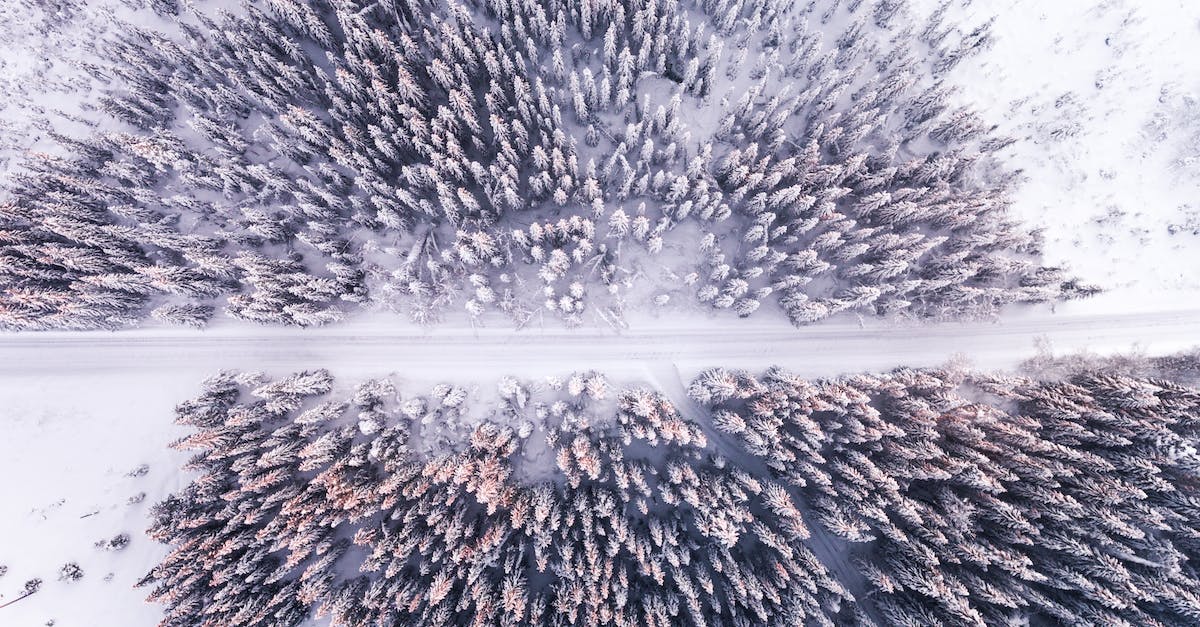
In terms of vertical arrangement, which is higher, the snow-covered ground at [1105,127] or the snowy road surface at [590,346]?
the snow-covered ground at [1105,127]

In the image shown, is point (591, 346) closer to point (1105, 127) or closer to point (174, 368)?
point (174, 368)

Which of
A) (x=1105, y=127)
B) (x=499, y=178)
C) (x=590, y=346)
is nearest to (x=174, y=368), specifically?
(x=499, y=178)

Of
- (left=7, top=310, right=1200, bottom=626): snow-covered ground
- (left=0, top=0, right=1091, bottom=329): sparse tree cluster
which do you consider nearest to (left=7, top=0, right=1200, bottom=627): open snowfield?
(left=7, top=310, right=1200, bottom=626): snow-covered ground

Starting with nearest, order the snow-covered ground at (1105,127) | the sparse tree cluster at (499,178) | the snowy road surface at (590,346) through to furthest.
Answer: the sparse tree cluster at (499,178), the snowy road surface at (590,346), the snow-covered ground at (1105,127)

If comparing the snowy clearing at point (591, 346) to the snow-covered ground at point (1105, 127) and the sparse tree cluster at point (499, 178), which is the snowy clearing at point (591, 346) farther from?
the snow-covered ground at point (1105, 127)

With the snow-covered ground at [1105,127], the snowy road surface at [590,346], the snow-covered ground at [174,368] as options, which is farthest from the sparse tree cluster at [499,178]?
the snow-covered ground at [1105,127]

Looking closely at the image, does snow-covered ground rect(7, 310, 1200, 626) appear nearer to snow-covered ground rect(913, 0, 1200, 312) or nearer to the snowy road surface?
the snowy road surface

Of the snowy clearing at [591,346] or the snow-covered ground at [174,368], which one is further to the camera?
the snowy clearing at [591,346]
